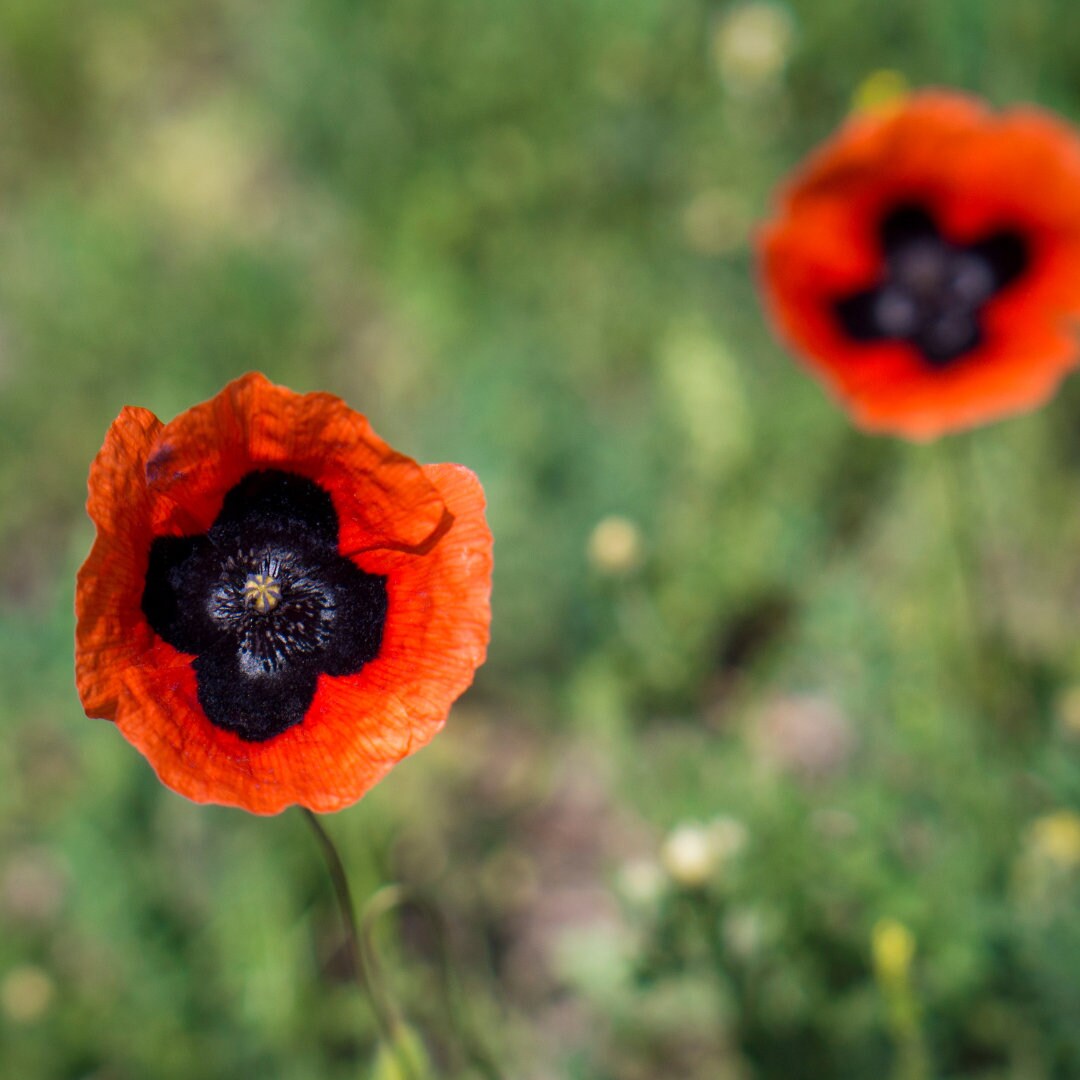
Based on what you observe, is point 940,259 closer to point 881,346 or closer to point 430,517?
point 881,346

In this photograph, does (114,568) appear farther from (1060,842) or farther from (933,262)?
(933,262)

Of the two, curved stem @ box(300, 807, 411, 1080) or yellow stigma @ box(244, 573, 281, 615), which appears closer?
curved stem @ box(300, 807, 411, 1080)

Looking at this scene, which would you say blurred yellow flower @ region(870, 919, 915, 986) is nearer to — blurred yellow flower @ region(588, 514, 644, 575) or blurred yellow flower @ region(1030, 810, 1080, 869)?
blurred yellow flower @ region(1030, 810, 1080, 869)

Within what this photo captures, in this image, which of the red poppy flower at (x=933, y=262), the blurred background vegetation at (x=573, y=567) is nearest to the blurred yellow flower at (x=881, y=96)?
the red poppy flower at (x=933, y=262)

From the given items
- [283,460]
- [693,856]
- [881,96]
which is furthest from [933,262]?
[283,460]

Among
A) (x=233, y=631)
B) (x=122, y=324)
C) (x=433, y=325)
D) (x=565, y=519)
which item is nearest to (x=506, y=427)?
(x=565, y=519)

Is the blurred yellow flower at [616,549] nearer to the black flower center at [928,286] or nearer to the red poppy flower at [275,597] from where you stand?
the black flower center at [928,286]

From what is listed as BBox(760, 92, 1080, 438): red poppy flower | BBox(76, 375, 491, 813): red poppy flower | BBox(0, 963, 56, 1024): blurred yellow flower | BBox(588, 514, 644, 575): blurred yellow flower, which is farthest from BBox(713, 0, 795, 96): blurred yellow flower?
BBox(0, 963, 56, 1024): blurred yellow flower
